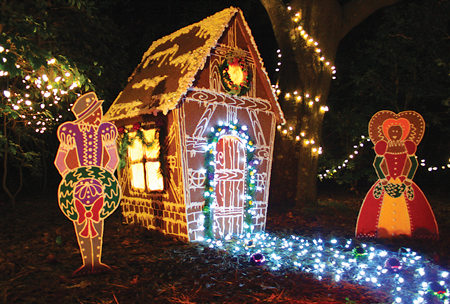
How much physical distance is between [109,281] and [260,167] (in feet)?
13.5

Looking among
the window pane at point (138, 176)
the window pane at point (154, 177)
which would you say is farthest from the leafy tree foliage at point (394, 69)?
the window pane at point (154, 177)

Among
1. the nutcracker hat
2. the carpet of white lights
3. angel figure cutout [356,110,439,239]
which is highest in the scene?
the nutcracker hat

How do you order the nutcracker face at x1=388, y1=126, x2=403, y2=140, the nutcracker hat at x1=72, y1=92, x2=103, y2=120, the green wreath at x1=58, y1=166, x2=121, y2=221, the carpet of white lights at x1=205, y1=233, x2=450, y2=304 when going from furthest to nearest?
1. the nutcracker face at x1=388, y1=126, x2=403, y2=140
2. the nutcracker hat at x1=72, y1=92, x2=103, y2=120
3. the green wreath at x1=58, y1=166, x2=121, y2=221
4. the carpet of white lights at x1=205, y1=233, x2=450, y2=304

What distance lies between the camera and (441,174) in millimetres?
18203

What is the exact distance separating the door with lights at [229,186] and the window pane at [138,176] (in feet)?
5.80

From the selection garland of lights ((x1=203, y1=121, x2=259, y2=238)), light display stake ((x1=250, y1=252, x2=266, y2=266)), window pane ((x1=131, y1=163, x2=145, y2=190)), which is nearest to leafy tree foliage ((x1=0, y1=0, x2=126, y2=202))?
window pane ((x1=131, y1=163, x2=145, y2=190))

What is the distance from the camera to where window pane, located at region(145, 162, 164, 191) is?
7.31m

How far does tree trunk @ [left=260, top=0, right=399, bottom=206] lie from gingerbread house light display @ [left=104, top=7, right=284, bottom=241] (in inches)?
65.2

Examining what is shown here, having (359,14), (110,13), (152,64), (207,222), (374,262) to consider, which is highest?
(110,13)

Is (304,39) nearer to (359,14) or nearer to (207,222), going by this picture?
(359,14)

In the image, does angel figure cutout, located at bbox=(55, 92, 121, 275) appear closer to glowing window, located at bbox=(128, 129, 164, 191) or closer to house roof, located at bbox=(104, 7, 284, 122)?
house roof, located at bbox=(104, 7, 284, 122)

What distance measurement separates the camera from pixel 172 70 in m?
7.40

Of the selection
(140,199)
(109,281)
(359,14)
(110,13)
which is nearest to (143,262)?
(109,281)

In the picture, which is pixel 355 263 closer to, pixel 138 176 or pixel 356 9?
pixel 138 176
